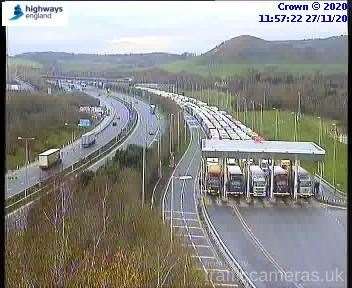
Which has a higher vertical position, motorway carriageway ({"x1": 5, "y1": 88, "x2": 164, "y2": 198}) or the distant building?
the distant building

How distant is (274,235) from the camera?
165 cm

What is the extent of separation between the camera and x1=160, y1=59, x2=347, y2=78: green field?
165 centimetres

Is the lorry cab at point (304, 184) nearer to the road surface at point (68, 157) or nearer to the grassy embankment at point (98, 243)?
the grassy embankment at point (98, 243)

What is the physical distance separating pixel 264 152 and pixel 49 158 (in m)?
0.65

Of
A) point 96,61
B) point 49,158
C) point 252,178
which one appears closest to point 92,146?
point 49,158

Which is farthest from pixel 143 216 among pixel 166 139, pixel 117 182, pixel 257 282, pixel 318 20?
pixel 318 20

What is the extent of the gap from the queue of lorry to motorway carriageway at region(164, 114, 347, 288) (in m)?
0.03

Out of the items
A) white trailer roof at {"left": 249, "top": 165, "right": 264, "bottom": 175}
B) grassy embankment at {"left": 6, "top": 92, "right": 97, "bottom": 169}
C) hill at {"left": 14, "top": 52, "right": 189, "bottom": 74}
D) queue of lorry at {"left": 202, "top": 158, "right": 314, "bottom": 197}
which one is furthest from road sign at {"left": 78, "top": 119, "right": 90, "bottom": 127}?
white trailer roof at {"left": 249, "top": 165, "right": 264, "bottom": 175}

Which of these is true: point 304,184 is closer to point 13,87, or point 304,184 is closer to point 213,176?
point 213,176

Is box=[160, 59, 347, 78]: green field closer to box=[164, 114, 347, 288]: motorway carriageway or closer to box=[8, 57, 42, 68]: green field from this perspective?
box=[164, 114, 347, 288]: motorway carriageway

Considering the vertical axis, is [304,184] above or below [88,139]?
below

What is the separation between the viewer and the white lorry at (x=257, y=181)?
1.70 metres

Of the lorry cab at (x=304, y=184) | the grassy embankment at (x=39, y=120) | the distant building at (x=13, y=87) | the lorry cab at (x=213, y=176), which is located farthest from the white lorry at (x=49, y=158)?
the lorry cab at (x=304, y=184)

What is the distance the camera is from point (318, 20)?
5.13ft
